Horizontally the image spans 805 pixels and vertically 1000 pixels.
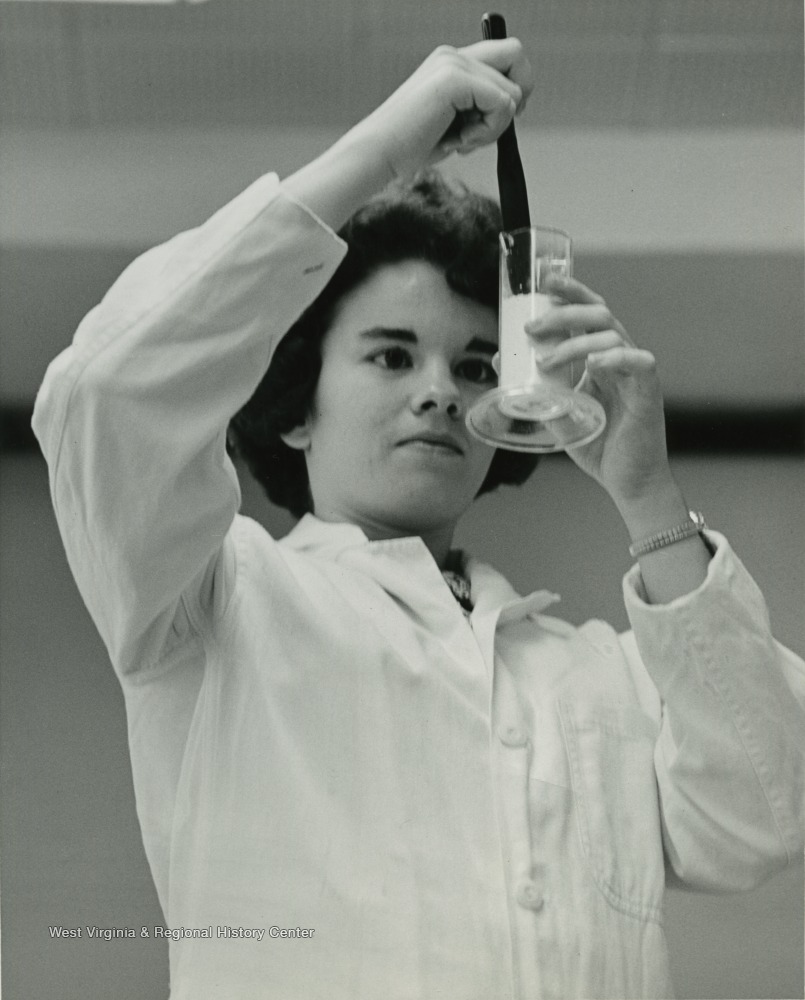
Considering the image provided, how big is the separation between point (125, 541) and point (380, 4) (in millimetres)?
605

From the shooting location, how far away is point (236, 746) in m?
0.82

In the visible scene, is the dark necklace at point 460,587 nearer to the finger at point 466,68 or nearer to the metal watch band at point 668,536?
the metal watch band at point 668,536

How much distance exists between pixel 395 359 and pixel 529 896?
1.35 ft

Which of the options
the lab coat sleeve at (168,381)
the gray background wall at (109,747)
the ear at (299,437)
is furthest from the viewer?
the ear at (299,437)

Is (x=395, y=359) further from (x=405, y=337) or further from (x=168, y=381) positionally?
(x=168, y=381)

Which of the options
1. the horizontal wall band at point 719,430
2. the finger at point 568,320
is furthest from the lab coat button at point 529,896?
the horizontal wall band at point 719,430

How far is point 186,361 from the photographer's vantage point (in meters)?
0.71

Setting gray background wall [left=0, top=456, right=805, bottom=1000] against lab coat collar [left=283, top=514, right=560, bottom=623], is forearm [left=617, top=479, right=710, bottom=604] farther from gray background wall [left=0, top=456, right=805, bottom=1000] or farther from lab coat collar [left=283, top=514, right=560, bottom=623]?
gray background wall [left=0, top=456, right=805, bottom=1000]

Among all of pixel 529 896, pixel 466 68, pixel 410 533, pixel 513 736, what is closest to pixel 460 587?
pixel 410 533

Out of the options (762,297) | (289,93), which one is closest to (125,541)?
(289,93)

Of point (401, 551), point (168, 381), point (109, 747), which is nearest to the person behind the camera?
point (168, 381)

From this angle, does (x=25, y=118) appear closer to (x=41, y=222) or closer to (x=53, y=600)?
(x=41, y=222)

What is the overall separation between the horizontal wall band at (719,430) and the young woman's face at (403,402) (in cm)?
23

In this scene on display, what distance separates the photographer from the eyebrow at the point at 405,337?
967mm
